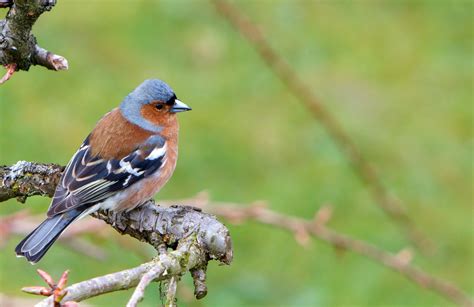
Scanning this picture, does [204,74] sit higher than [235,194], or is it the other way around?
[204,74]

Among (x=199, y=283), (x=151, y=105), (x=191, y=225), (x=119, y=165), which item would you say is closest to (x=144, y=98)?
(x=151, y=105)

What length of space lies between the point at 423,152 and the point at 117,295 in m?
3.58

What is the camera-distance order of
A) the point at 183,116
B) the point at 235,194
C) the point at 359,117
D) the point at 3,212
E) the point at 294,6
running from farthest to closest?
the point at 294,6 < the point at 359,117 < the point at 183,116 < the point at 235,194 < the point at 3,212

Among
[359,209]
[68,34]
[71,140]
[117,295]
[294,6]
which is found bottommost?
[117,295]

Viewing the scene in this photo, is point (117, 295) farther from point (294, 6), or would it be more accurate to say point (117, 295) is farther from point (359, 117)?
point (294, 6)

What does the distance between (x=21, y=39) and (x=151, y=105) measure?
2.14m

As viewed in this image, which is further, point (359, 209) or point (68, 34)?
point (68, 34)

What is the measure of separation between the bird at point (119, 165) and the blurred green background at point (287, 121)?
183 cm

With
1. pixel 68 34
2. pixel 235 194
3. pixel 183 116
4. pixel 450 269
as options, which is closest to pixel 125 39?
pixel 68 34

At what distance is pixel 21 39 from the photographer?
9.18ft

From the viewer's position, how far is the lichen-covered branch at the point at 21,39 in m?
2.66

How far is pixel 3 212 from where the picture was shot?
7.06m

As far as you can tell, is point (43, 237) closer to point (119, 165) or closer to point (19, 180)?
point (19, 180)

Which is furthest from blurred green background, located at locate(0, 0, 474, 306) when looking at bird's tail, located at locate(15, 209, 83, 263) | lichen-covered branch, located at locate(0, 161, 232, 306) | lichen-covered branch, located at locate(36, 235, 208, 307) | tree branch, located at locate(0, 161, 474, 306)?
lichen-covered branch, located at locate(36, 235, 208, 307)
